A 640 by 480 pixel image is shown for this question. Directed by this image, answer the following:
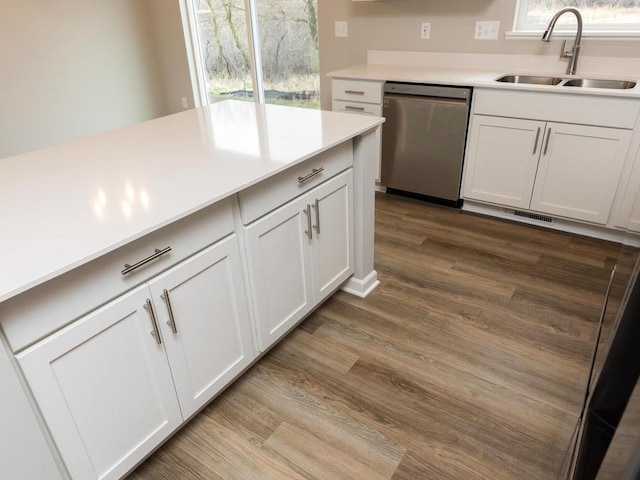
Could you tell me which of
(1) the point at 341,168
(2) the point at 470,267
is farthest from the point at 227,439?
(2) the point at 470,267

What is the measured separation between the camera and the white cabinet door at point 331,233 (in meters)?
1.95

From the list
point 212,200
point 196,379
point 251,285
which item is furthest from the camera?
point 251,285

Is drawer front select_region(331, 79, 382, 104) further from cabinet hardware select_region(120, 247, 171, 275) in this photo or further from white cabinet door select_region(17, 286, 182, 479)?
white cabinet door select_region(17, 286, 182, 479)

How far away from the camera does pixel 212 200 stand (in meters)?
1.33

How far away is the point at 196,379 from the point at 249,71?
3.97 m

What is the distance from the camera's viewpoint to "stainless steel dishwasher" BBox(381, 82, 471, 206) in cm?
301

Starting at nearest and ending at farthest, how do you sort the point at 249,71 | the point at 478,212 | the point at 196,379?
1. the point at 196,379
2. the point at 478,212
3. the point at 249,71

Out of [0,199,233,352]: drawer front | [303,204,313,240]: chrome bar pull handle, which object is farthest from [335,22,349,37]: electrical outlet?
[0,199,233,352]: drawer front

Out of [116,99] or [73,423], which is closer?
[73,423]

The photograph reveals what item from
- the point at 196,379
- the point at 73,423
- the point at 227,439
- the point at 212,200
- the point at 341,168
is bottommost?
the point at 227,439

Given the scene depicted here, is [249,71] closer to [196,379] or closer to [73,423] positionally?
[196,379]

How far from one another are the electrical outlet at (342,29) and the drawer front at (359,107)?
0.80 metres

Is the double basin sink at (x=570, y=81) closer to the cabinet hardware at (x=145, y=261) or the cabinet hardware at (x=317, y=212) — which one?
the cabinet hardware at (x=317, y=212)

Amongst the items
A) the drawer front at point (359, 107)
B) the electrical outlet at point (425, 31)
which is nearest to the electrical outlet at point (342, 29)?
the electrical outlet at point (425, 31)
